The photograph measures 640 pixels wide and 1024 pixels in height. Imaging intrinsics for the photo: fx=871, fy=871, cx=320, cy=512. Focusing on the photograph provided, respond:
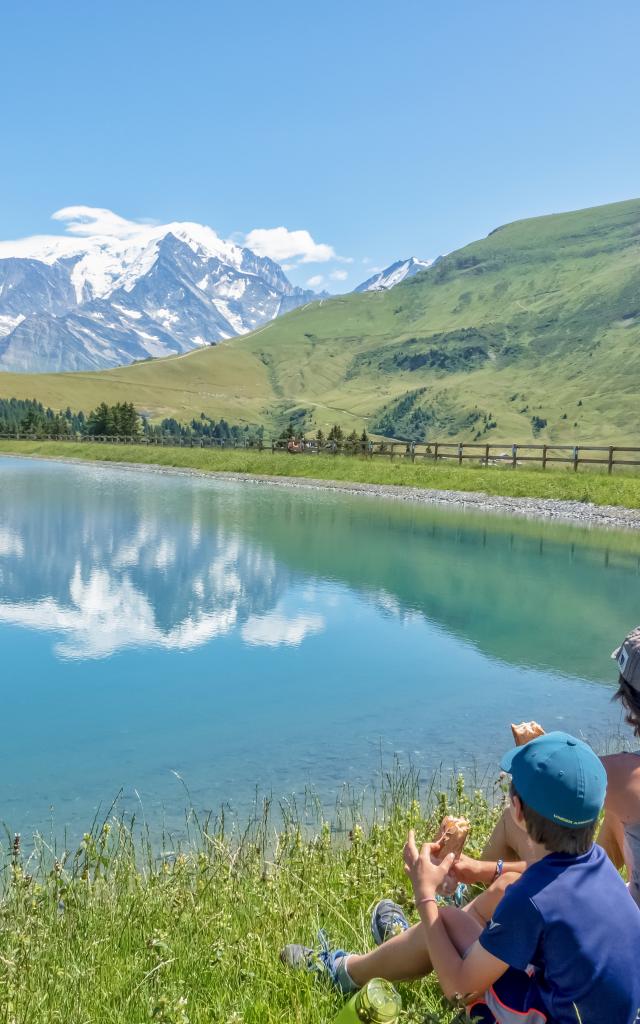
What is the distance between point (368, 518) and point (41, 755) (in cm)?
2993

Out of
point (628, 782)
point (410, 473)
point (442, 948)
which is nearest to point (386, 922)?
point (442, 948)

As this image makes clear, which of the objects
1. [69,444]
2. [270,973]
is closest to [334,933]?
[270,973]

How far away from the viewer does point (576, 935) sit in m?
3.16

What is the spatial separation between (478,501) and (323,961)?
44161mm

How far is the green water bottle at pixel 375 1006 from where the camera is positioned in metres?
3.80

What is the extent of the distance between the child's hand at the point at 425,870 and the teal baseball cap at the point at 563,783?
3.06 ft

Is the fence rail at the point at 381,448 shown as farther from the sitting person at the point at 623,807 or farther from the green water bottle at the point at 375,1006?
the green water bottle at the point at 375,1006

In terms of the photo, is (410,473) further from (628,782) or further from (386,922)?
(628,782)

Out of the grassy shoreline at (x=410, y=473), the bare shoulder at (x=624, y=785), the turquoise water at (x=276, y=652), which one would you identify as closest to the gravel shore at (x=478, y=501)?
the grassy shoreline at (x=410, y=473)

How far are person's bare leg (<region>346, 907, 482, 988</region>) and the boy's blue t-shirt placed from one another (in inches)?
29.2

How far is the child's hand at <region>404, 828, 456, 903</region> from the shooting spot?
4070 mm

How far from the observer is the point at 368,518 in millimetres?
40781

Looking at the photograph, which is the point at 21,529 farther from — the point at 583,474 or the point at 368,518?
the point at 583,474

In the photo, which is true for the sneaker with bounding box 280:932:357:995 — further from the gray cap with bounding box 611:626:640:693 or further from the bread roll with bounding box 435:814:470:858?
the gray cap with bounding box 611:626:640:693
